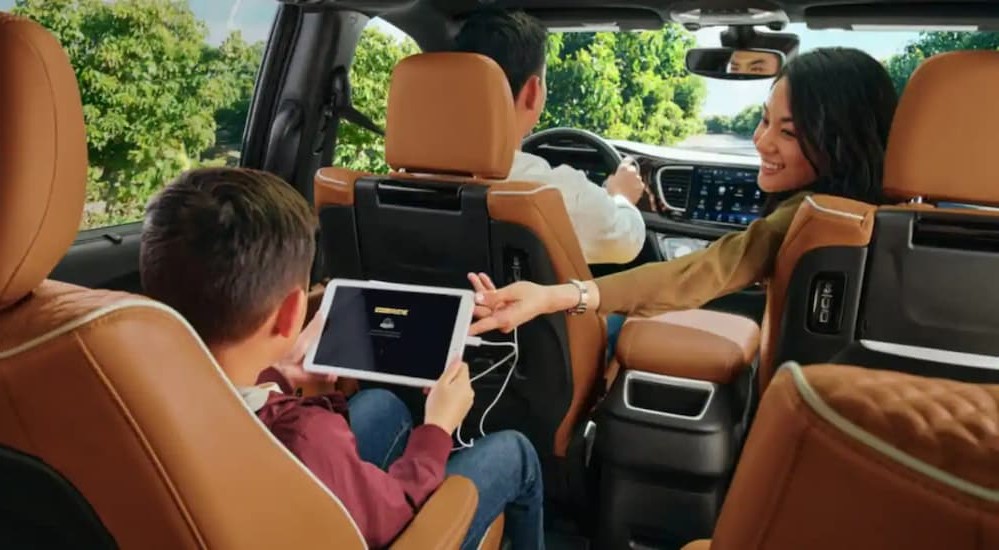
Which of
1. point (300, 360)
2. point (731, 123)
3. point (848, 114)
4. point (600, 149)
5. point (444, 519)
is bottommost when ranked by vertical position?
point (444, 519)

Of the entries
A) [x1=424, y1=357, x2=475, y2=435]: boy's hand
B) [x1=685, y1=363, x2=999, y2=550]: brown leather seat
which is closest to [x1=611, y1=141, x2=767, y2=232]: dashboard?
[x1=424, y1=357, x2=475, y2=435]: boy's hand

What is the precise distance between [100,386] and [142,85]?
2376 millimetres

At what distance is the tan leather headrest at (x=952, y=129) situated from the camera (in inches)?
69.5

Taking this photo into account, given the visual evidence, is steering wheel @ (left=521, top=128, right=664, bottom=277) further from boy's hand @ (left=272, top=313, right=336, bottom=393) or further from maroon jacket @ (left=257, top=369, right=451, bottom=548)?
maroon jacket @ (left=257, top=369, right=451, bottom=548)

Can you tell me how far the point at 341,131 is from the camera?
3.59 meters

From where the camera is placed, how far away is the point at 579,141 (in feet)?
12.7

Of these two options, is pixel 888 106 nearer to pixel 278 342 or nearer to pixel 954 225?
pixel 954 225

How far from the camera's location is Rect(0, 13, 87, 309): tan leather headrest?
3.18ft

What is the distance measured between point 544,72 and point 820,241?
1167 mm

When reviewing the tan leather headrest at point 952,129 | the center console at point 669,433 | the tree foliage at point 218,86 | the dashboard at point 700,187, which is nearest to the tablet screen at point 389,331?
the center console at point 669,433

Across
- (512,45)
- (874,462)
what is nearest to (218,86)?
(512,45)

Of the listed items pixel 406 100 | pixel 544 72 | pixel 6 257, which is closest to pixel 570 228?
pixel 406 100

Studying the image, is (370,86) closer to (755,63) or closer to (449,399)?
(755,63)

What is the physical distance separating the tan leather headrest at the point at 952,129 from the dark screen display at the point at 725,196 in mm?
1767
